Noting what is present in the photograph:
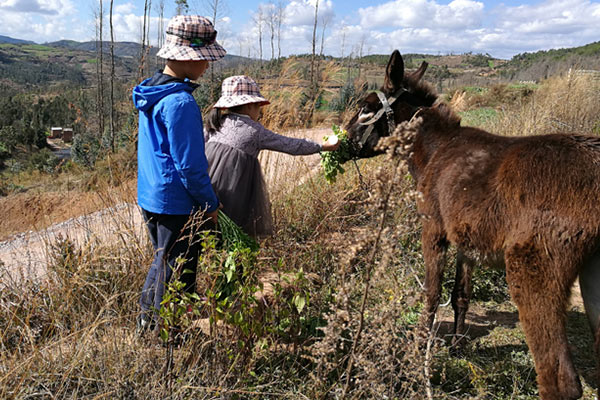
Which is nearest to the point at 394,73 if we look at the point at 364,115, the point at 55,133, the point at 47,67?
the point at 364,115

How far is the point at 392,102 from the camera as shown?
3596mm

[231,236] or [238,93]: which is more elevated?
[238,93]

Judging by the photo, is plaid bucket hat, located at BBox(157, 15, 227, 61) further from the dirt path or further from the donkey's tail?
the donkey's tail

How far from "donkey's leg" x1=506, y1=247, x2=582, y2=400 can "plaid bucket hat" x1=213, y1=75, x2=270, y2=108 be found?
2162 mm

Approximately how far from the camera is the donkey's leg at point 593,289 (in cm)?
234

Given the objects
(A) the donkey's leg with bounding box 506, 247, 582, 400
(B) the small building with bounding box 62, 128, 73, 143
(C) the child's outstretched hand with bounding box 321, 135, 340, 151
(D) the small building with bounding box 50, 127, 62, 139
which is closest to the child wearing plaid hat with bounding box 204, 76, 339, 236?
(C) the child's outstretched hand with bounding box 321, 135, 340, 151

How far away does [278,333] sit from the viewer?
2850 mm

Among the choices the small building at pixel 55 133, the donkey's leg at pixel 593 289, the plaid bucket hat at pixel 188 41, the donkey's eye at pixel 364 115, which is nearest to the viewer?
the donkey's leg at pixel 593 289

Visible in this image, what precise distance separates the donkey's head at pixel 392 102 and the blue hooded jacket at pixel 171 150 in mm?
1636

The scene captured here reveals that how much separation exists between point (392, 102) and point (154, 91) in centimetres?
204

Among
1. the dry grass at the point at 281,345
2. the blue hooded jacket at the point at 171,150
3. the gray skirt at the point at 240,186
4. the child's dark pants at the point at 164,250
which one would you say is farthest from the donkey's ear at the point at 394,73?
the child's dark pants at the point at 164,250

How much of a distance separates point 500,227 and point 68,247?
11.4ft

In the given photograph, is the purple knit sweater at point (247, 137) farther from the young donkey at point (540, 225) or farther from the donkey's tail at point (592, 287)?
the donkey's tail at point (592, 287)

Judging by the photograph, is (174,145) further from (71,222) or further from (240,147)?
(71,222)
